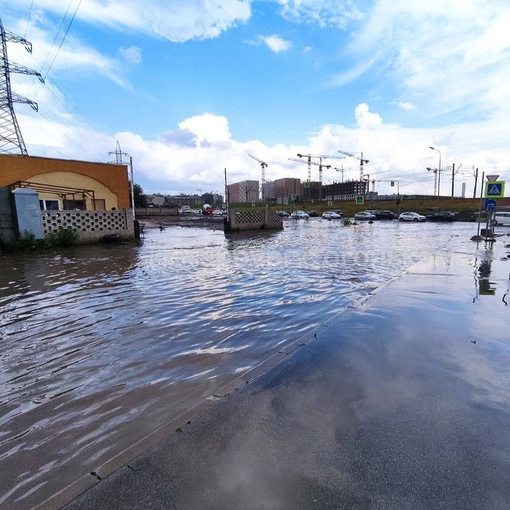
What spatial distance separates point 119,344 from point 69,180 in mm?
23133

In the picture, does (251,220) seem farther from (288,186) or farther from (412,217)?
(288,186)

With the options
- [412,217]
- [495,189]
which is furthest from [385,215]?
[495,189]

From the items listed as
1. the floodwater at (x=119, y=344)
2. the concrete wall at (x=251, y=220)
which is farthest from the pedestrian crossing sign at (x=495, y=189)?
the concrete wall at (x=251, y=220)

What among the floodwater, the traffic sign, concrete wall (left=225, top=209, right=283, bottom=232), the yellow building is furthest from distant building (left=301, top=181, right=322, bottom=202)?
the floodwater

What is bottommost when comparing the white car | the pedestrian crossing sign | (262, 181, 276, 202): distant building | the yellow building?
the white car

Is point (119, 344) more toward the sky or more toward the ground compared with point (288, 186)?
more toward the ground

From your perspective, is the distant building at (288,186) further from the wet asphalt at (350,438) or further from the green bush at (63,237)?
the wet asphalt at (350,438)

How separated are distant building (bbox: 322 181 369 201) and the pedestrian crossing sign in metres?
102

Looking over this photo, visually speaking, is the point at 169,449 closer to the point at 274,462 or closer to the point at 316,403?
the point at 274,462

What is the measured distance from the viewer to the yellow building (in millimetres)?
20656

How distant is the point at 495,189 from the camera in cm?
1533

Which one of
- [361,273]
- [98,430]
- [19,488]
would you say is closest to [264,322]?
[98,430]

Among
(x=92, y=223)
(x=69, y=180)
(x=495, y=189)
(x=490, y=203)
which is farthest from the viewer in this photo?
(x=69, y=180)

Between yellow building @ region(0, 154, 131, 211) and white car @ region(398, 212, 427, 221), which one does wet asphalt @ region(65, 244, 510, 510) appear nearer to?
yellow building @ region(0, 154, 131, 211)
